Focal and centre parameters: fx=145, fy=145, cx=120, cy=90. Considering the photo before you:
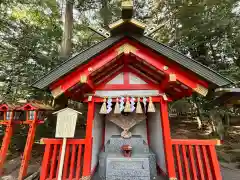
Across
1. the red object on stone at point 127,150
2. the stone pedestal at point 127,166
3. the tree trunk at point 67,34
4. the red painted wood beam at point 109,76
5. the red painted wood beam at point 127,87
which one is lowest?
the stone pedestal at point 127,166

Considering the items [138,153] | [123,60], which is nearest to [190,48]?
[123,60]

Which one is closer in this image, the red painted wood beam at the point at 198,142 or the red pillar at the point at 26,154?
the red painted wood beam at the point at 198,142

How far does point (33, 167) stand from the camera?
5301 millimetres

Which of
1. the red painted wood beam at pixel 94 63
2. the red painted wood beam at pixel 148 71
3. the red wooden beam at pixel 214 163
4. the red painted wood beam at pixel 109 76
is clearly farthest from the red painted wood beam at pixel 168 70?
the red wooden beam at pixel 214 163

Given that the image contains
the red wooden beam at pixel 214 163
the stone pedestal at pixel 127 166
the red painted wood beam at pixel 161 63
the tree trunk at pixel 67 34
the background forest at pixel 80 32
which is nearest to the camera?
the red wooden beam at pixel 214 163

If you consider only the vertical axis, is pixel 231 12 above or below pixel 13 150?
above

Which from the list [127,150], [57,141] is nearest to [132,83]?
[127,150]

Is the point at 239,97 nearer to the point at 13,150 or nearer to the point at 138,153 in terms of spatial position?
the point at 138,153

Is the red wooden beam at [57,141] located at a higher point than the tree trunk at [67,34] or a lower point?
lower

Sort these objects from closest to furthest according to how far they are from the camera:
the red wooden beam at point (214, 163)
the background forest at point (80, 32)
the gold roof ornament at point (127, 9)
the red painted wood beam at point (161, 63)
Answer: the gold roof ornament at point (127, 9), the red wooden beam at point (214, 163), the red painted wood beam at point (161, 63), the background forest at point (80, 32)

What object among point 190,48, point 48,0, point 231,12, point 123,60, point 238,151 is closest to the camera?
point 123,60

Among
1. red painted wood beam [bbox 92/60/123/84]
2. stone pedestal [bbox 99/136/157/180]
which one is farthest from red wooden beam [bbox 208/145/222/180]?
red painted wood beam [bbox 92/60/123/84]

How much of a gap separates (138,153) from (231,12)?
32.3 feet

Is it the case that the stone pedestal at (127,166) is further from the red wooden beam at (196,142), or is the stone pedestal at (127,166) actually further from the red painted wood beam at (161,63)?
the red painted wood beam at (161,63)
